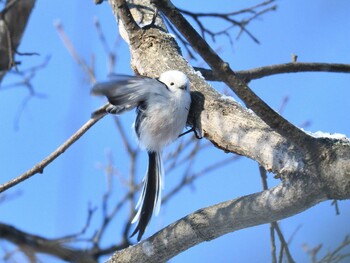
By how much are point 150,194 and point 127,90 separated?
38cm

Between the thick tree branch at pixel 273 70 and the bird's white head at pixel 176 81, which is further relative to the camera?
the thick tree branch at pixel 273 70

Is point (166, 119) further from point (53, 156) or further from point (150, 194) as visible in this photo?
point (53, 156)

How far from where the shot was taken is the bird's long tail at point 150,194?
174 cm

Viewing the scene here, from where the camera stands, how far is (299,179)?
1.21m

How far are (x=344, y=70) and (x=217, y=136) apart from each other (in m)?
0.75

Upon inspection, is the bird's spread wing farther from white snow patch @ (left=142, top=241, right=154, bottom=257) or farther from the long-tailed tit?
white snow patch @ (left=142, top=241, right=154, bottom=257)

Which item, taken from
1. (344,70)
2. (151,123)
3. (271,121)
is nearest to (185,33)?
(271,121)

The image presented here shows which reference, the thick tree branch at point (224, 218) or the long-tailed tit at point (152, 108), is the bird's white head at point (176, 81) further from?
the thick tree branch at point (224, 218)

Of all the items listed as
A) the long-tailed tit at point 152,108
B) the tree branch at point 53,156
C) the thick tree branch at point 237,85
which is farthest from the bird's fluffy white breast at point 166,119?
the thick tree branch at point 237,85

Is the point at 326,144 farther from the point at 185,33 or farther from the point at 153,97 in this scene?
the point at 153,97

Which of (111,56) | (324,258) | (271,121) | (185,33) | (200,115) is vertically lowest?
(324,258)

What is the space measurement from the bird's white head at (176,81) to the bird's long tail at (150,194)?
10.6 inches

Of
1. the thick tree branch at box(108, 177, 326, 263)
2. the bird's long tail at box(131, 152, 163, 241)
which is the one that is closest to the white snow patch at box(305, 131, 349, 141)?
the thick tree branch at box(108, 177, 326, 263)

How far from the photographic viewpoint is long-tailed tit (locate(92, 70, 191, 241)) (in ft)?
5.36
